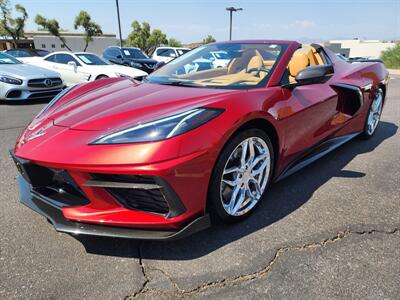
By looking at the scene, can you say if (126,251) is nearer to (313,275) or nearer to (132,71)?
(313,275)

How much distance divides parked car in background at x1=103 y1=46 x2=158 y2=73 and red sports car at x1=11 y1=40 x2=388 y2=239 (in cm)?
966

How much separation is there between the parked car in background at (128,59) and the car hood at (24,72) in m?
4.56

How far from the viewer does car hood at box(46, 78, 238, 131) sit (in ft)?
6.52

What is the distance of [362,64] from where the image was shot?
13.4ft

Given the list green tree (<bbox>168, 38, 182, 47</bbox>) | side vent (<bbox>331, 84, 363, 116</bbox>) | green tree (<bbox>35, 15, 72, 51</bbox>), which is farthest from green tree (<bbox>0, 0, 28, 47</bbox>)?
side vent (<bbox>331, 84, 363, 116</bbox>)

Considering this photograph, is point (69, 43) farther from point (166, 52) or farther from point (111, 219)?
point (111, 219)

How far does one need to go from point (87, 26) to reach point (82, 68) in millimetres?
38858

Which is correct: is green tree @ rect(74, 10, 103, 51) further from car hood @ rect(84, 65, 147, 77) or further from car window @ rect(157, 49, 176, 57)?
car hood @ rect(84, 65, 147, 77)

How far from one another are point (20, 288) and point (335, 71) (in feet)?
10.9

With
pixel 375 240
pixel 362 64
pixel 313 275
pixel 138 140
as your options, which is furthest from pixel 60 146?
pixel 362 64

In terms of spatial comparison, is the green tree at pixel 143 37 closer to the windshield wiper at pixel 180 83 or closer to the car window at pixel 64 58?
the car window at pixel 64 58

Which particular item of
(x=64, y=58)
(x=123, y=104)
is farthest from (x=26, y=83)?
(x=123, y=104)

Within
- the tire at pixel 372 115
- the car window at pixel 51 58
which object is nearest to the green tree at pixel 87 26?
the car window at pixel 51 58

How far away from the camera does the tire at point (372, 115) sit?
13.5 feet
